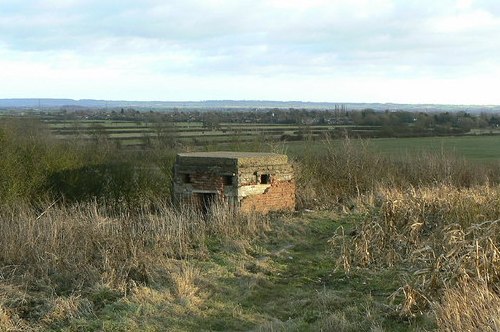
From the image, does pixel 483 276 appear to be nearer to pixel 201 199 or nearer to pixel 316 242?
pixel 316 242

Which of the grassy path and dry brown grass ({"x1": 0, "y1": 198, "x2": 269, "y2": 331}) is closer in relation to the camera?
the grassy path

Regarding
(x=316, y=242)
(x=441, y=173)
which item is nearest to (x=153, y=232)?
(x=316, y=242)

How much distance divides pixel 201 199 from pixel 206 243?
4.54 meters

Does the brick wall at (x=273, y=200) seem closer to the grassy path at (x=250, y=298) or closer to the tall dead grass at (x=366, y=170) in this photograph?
the grassy path at (x=250, y=298)

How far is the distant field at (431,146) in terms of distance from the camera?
25.3m

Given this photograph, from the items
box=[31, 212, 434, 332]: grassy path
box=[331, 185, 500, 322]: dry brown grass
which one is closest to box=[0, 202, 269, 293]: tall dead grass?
box=[31, 212, 434, 332]: grassy path

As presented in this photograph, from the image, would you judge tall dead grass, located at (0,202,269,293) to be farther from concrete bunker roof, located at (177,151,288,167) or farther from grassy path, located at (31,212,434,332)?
concrete bunker roof, located at (177,151,288,167)

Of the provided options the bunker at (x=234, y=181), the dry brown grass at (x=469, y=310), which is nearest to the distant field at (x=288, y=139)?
the bunker at (x=234, y=181)

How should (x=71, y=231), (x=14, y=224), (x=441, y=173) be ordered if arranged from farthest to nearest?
1. (x=441, y=173)
2. (x=14, y=224)
3. (x=71, y=231)

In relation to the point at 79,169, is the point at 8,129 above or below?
above

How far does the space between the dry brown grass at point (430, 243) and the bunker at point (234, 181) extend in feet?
13.5

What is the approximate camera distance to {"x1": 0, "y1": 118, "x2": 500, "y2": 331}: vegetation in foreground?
20.3 ft

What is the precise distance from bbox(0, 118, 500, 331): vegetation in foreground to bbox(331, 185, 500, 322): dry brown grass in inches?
0.8

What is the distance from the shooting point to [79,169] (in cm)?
2162
